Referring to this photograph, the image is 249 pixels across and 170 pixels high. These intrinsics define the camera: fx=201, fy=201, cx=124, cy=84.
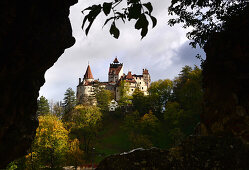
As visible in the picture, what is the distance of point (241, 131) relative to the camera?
6.70 metres

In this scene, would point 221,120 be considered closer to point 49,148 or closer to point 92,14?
point 92,14

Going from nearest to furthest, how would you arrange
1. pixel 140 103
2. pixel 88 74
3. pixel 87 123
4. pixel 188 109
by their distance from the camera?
pixel 87 123 → pixel 188 109 → pixel 140 103 → pixel 88 74

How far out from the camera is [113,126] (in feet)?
164

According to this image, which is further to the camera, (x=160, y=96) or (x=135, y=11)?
(x=160, y=96)

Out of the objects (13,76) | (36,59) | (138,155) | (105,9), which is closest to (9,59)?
(13,76)

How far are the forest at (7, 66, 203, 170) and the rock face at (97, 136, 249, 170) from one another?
12.7m

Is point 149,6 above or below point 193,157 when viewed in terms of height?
above

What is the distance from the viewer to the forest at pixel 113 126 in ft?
80.9

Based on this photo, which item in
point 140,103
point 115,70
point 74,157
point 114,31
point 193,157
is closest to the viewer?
point 114,31

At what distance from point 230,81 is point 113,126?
44.5m

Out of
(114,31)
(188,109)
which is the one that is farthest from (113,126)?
(114,31)

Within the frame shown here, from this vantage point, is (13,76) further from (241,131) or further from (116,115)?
(116,115)

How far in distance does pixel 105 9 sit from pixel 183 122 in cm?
3811

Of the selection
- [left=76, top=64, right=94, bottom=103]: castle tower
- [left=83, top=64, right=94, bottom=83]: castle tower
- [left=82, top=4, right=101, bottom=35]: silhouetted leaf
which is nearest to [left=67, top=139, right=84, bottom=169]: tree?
[left=82, top=4, right=101, bottom=35]: silhouetted leaf
